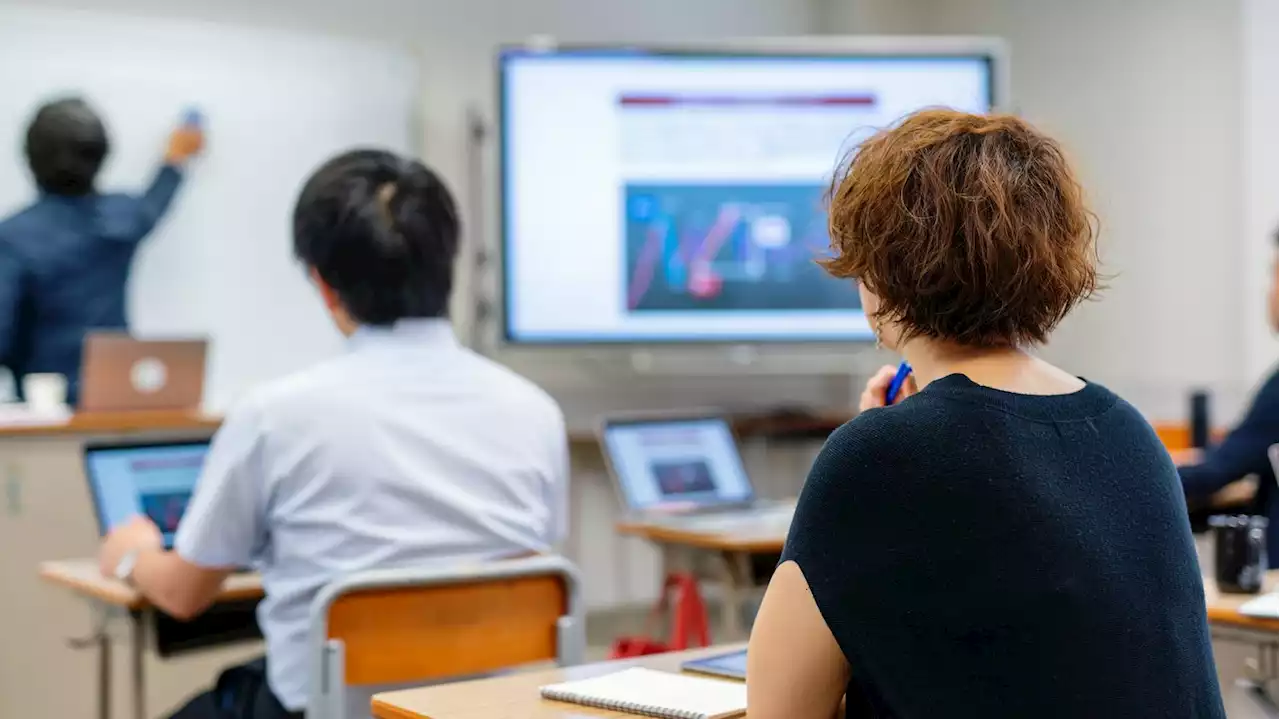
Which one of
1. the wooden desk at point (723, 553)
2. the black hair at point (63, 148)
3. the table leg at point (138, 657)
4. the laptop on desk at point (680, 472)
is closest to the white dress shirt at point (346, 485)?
the table leg at point (138, 657)

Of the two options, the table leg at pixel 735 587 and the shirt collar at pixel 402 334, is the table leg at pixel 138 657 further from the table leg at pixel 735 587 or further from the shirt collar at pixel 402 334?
the table leg at pixel 735 587

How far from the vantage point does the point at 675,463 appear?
400 centimetres

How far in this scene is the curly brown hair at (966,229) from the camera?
1.30 metres

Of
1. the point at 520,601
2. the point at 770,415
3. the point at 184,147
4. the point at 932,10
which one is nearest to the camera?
the point at 520,601

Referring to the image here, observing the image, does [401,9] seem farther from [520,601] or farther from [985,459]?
[985,459]

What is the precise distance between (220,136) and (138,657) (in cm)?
257

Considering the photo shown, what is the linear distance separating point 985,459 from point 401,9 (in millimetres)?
4417

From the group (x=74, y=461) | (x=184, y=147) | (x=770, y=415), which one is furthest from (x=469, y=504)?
(x=770, y=415)

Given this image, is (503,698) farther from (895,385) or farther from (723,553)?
(723,553)

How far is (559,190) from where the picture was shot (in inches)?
199

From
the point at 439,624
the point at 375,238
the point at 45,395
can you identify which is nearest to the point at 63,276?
the point at 45,395

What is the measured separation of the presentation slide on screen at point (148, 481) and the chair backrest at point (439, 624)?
858 mm

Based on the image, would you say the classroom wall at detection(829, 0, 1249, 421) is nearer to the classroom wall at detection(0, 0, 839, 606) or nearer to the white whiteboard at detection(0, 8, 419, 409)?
the classroom wall at detection(0, 0, 839, 606)

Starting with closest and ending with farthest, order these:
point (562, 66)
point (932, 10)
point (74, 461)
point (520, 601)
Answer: point (520, 601), point (74, 461), point (562, 66), point (932, 10)
